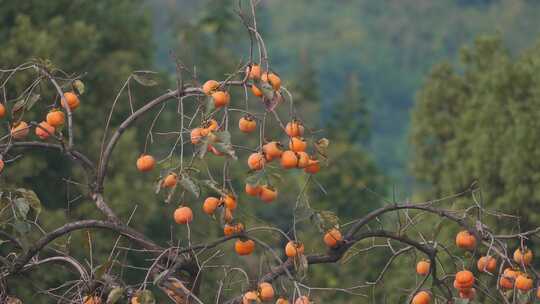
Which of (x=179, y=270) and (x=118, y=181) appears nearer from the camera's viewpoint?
(x=179, y=270)

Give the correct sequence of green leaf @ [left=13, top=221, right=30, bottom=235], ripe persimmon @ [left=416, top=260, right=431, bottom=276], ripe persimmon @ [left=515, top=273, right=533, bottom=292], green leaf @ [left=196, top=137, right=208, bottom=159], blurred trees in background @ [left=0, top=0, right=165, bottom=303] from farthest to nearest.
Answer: blurred trees in background @ [left=0, top=0, right=165, bottom=303], ripe persimmon @ [left=416, top=260, right=431, bottom=276], ripe persimmon @ [left=515, top=273, right=533, bottom=292], green leaf @ [left=13, top=221, right=30, bottom=235], green leaf @ [left=196, top=137, right=208, bottom=159]

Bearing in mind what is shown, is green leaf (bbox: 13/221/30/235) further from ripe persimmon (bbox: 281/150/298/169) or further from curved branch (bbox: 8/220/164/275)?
ripe persimmon (bbox: 281/150/298/169)

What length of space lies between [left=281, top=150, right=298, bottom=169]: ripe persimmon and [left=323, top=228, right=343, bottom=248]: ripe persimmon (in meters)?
0.24

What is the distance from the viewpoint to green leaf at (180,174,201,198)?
3.37 m

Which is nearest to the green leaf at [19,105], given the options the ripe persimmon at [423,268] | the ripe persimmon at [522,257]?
the ripe persimmon at [423,268]

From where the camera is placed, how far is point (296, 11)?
291ft

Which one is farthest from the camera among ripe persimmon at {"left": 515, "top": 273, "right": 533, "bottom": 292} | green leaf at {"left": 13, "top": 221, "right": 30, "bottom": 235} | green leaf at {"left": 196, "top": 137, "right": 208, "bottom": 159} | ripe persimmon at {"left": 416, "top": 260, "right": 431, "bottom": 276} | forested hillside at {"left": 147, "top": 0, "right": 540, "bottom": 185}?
forested hillside at {"left": 147, "top": 0, "right": 540, "bottom": 185}

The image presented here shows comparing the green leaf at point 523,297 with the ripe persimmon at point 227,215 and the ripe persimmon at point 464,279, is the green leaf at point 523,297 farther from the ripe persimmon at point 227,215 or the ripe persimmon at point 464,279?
the ripe persimmon at point 227,215

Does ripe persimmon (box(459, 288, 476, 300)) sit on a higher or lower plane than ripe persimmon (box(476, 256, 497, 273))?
lower

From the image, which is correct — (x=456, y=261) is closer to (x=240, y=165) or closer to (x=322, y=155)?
(x=322, y=155)

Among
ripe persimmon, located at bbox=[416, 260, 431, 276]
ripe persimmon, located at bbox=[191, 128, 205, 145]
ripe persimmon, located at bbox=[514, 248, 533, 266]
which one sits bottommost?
ripe persimmon, located at bbox=[416, 260, 431, 276]

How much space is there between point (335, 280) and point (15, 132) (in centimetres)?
1813

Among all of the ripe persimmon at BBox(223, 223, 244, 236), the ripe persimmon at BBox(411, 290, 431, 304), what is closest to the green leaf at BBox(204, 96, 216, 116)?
the ripe persimmon at BBox(223, 223, 244, 236)

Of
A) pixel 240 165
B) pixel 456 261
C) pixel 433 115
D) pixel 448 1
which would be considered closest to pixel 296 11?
pixel 448 1
